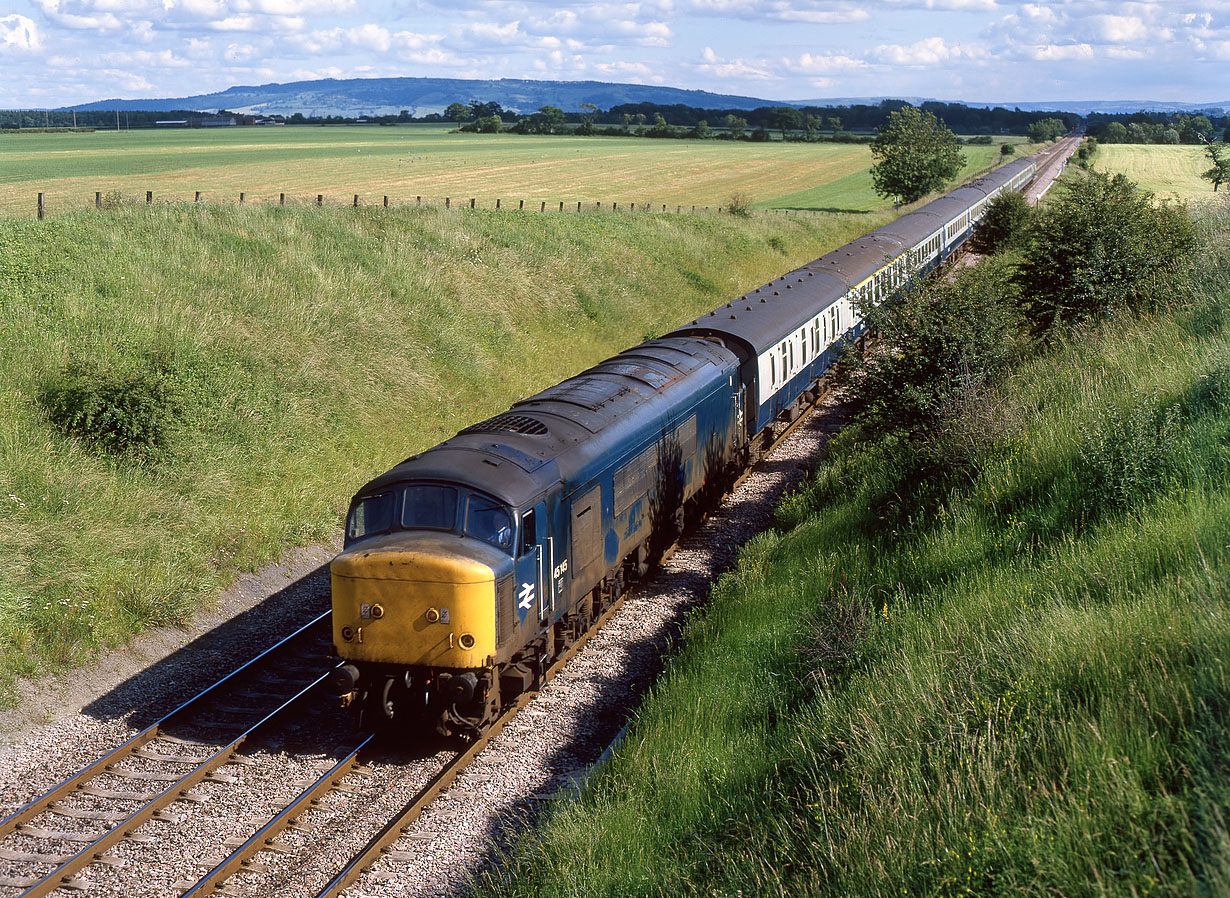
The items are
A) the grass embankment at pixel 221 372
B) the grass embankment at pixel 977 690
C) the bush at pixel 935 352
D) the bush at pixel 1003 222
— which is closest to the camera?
the grass embankment at pixel 977 690

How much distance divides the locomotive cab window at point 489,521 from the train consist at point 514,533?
13mm

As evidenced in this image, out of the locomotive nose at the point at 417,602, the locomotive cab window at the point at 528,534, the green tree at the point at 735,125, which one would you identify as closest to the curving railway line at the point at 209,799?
the locomotive nose at the point at 417,602

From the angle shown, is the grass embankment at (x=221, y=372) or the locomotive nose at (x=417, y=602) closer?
the locomotive nose at (x=417, y=602)

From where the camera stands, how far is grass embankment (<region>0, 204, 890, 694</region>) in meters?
14.5

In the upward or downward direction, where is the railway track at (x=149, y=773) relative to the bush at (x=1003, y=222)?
downward

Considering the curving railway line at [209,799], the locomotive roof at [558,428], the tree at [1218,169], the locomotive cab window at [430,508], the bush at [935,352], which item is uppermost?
the tree at [1218,169]

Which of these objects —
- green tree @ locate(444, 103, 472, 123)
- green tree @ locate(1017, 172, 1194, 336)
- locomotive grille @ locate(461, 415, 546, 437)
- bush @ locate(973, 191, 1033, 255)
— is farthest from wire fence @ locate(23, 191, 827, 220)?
green tree @ locate(444, 103, 472, 123)

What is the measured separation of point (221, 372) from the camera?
62.5 feet

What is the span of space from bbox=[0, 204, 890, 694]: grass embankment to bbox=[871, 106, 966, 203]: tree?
36623 mm

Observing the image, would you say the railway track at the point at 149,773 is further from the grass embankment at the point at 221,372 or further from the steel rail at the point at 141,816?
the grass embankment at the point at 221,372

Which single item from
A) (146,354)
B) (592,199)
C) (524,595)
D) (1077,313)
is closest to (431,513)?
(524,595)

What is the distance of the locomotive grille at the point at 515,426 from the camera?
12422mm

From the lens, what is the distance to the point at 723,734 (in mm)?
9633

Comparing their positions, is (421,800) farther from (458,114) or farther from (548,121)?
(458,114)
